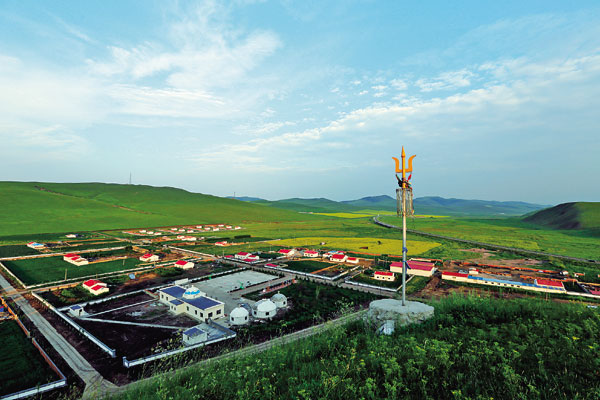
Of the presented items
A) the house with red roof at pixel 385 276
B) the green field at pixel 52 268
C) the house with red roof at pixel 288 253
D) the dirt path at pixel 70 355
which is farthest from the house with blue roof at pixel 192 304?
the house with red roof at pixel 288 253

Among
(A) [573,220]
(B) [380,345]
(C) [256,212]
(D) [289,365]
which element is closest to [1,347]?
(D) [289,365]

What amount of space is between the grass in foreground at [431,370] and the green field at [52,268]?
53.0 meters

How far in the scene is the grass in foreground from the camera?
6940mm

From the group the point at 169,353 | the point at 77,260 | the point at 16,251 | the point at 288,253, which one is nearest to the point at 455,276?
the point at 288,253

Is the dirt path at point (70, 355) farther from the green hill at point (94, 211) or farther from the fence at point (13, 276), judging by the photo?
the green hill at point (94, 211)

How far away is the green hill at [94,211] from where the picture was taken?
105 meters

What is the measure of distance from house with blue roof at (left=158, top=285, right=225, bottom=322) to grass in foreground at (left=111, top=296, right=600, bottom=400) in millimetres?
23912

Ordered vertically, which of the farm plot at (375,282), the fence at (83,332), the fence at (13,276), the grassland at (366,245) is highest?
the fence at (13,276)

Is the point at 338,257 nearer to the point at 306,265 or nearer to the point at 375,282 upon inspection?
the point at 306,265

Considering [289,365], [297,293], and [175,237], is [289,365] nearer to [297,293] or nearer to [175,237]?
[297,293]

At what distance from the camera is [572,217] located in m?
145

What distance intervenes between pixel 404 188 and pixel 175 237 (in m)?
97.3

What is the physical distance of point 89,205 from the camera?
13900 centimetres

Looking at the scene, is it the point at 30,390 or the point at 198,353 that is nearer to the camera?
the point at 30,390
